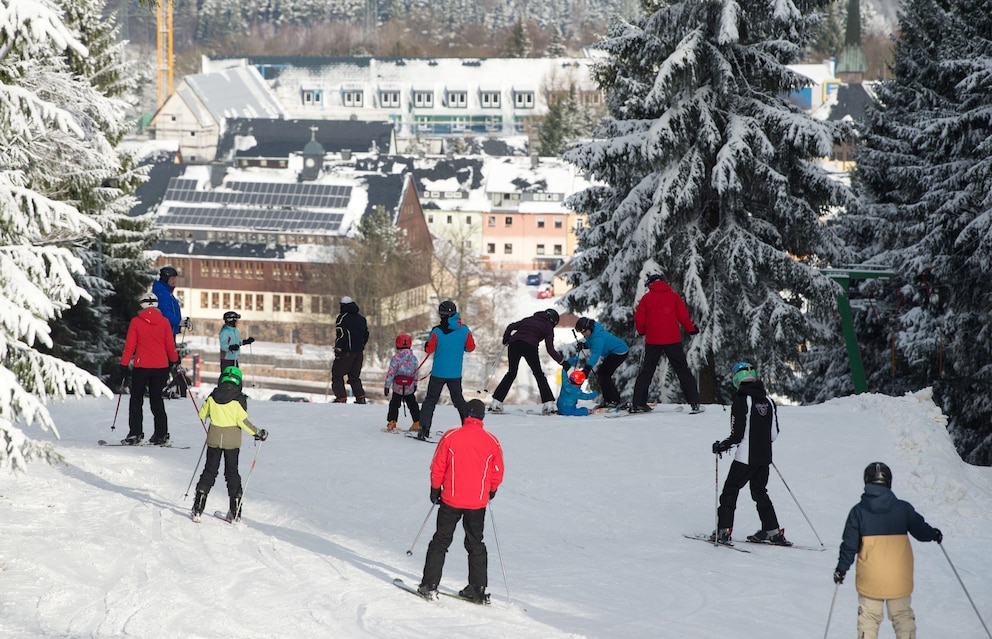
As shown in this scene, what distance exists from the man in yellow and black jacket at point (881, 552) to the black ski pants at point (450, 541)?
8.41ft

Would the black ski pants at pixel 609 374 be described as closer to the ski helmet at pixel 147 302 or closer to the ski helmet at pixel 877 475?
the ski helmet at pixel 147 302

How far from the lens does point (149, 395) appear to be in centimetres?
1387

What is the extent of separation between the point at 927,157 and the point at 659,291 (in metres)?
12.8

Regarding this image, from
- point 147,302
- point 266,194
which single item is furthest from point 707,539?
point 266,194

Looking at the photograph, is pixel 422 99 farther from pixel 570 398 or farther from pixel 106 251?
pixel 570 398

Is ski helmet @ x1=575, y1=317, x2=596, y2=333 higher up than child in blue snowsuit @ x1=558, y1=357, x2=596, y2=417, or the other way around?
ski helmet @ x1=575, y1=317, x2=596, y2=333

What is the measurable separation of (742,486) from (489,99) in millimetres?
160881

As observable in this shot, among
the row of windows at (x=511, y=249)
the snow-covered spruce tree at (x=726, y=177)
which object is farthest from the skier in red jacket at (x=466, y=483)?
the row of windows at (x=511, y=249)

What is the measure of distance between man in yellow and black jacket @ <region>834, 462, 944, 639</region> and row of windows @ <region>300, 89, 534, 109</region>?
16259cm

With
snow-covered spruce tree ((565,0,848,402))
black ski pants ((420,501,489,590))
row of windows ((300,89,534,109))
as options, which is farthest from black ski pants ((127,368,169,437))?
row of windows ((300,89,534,109))

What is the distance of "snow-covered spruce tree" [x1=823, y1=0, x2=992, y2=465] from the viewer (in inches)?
937

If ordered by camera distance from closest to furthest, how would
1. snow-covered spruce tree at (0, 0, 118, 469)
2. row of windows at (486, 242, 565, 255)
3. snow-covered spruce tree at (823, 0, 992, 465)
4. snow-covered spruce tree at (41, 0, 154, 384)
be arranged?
1. snow-covered spruce tree at (0, 0, 118, 469)
2. snow-covered spruce tree at (823, 0, 992, 465)
3. snow-covered spruce tree at (41, 0, 154, 384)
4. row of windows at (486, 242, 565, 255)

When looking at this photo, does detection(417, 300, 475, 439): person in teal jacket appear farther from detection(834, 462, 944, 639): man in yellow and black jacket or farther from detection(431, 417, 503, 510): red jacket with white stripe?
detection(834, 462, 944, 639): man in yellow and black jacket

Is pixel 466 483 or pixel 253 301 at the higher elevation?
pixel 253 301
